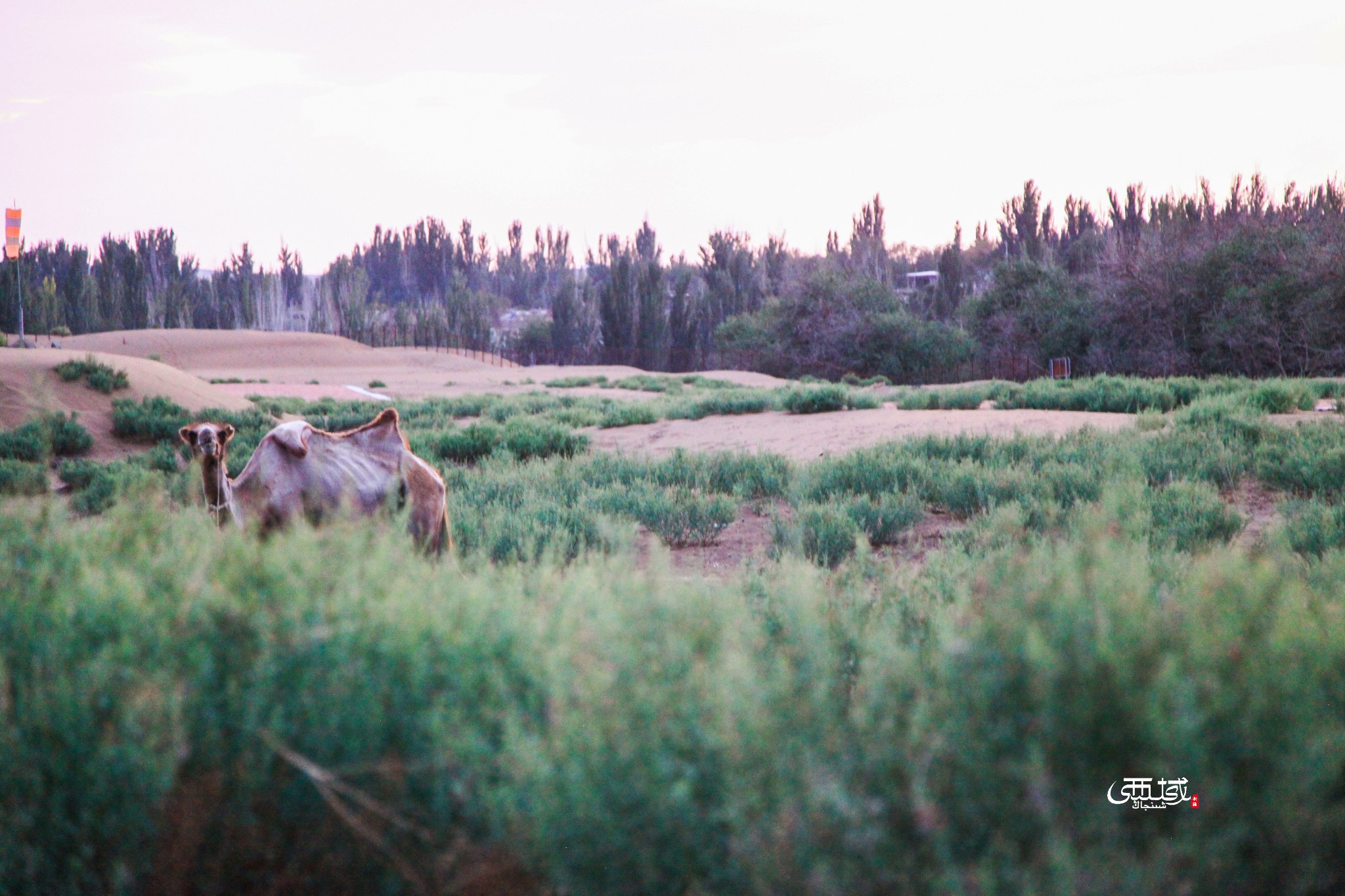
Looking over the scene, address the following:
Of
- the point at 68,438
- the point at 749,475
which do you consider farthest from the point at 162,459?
the point at 749,475

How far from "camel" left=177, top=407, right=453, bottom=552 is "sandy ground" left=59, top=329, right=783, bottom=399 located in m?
37.2

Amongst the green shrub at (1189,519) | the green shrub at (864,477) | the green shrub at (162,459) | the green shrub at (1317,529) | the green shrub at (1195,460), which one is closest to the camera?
the green shrub at (1317,529)

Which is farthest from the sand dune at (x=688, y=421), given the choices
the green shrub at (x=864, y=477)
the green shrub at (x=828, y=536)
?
the green shrub at (x=828, y=536)

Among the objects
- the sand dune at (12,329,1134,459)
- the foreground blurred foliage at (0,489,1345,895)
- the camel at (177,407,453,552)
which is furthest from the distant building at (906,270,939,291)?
the foreground blurred foliage at (0,489,1345,895)

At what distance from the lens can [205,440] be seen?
5309 mm

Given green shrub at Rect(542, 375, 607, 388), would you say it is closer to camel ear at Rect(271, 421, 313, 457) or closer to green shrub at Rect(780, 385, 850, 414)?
green shrub at Rect(780, 385, 850, 414)

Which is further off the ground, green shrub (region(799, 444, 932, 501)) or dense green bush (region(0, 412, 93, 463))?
dense green bush (region(0, 412, 93, 463))

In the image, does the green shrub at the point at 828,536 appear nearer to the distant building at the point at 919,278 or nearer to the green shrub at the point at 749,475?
the green shrub at the point at 749,475

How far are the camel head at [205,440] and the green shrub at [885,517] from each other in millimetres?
4961

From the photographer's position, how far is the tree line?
32438 millimetres

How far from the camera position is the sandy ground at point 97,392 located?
15.3 m

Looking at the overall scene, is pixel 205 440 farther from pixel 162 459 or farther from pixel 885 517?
pixel 162 459

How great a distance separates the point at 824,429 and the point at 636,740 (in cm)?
1436

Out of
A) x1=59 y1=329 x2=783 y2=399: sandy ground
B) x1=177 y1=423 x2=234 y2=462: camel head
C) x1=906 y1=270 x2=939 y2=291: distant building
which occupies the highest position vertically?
x1=906 y1=270 x2=939 y2=291: distant building
